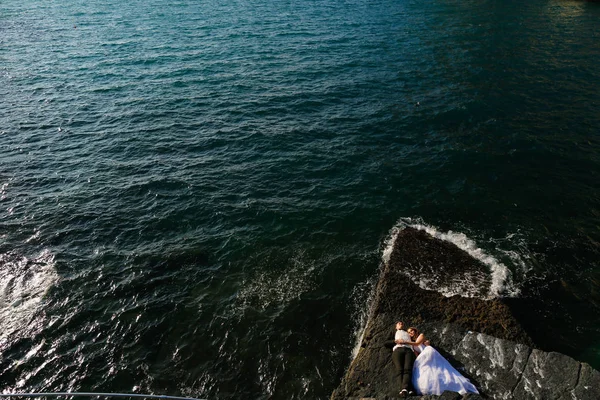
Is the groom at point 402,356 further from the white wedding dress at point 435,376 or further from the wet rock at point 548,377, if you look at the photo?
the wet rock at point 548,377

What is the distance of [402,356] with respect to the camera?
14.2 metres

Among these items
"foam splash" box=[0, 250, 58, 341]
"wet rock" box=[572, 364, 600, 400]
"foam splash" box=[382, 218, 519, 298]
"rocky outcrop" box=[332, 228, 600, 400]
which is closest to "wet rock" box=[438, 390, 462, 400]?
"rocky outcrop" box=[332, 228, 600, 400]

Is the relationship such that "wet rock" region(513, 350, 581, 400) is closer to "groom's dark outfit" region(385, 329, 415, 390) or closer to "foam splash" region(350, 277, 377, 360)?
"groom's dark outfit" region(385, 329, 415, 390)

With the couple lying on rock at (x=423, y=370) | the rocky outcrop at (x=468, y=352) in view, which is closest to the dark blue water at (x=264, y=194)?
the rocky outcrop at (x=468, y=352)

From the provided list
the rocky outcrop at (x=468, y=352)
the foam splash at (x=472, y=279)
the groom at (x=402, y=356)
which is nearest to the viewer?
the rocky outcrop at (x=468, y=352)

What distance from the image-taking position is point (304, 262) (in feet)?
68.1

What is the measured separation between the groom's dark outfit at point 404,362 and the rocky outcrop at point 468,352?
0.31 meters

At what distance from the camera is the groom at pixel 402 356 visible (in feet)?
44.4

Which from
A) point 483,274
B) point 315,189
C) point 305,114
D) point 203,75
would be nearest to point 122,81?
point 203,75

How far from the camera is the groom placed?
13.5 m

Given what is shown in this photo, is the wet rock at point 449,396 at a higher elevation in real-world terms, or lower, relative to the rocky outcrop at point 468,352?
higher

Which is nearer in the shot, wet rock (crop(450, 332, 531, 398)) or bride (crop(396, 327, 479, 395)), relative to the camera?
bride (crop(396, 327, 479, 395))

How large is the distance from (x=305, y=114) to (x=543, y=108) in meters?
20.7

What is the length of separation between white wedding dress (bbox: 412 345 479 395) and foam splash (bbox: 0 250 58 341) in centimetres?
1700
